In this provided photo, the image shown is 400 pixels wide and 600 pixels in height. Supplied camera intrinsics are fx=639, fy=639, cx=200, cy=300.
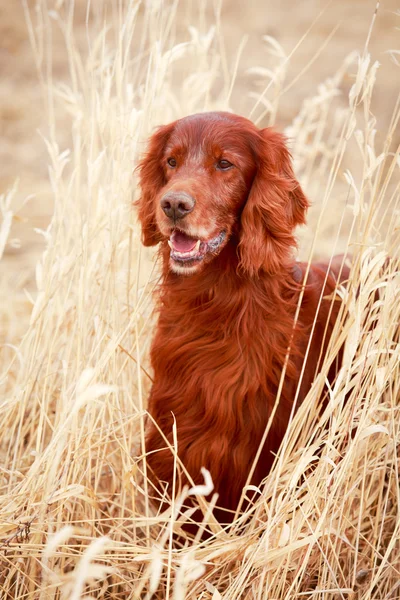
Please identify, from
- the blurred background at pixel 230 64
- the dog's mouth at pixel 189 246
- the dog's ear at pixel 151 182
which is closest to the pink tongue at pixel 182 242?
the dog's mouth at pixel 189 246

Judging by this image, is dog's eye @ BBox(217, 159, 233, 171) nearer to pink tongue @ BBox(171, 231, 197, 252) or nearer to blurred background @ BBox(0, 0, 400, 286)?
pink tongue @ BBox(171, 231, 197, 252)

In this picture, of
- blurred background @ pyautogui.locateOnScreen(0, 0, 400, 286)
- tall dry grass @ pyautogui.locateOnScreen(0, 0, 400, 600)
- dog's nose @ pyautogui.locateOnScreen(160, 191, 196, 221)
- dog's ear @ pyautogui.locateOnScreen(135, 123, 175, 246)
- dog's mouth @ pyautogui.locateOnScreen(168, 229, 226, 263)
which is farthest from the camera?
blurred background @ pyautogui.locateOnScreen(0, 0, 400, 286)

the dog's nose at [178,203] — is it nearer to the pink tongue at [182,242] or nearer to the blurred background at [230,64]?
the pink tongue at [182,242]

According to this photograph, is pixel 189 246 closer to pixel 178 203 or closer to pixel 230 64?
pixel 178 203

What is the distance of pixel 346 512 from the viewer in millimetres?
2156

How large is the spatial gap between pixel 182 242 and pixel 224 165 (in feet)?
1.07

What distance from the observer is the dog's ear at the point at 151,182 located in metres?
2.51

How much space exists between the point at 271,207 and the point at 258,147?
25cm

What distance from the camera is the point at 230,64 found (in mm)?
7879

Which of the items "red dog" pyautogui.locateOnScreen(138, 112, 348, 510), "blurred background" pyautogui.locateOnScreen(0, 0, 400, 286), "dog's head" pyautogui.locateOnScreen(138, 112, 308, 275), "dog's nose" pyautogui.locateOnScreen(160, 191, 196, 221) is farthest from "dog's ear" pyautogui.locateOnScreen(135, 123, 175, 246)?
"blurred background" pyautogui.locateOnScreen(0, 0, 400, 286)

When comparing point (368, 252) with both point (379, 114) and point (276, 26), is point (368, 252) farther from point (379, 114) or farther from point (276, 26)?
point (276, 26)

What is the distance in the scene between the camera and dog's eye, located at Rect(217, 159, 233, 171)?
2291 millimetres

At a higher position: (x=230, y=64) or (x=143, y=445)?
(x=230, y=64)

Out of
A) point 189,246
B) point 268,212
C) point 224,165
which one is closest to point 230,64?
point 224,165
